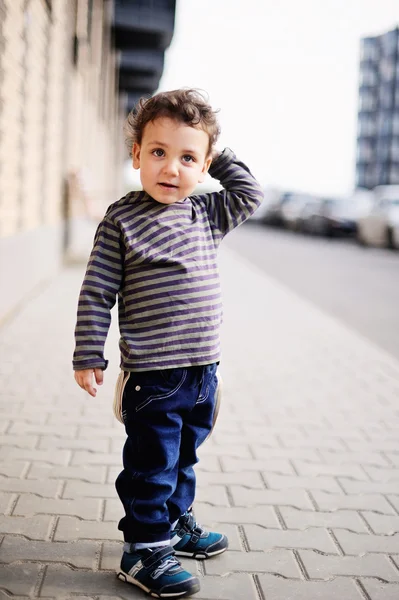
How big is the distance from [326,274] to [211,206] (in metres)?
12.5

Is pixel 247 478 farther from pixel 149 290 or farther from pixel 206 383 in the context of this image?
pixel 149 290

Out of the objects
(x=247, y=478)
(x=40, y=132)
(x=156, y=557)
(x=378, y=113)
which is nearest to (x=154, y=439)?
(x=156, y=557)

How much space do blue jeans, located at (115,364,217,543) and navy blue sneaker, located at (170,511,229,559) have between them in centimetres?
23

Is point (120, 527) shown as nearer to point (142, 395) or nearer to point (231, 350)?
point (142, 395)

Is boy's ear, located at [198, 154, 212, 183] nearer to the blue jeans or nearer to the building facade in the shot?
the blue jeans

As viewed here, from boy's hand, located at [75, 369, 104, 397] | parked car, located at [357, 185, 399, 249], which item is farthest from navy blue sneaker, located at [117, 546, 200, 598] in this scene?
parked car, located at [357, 185, 399, 249]

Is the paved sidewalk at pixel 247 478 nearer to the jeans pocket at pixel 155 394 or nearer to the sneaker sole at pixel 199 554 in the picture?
the sneaker sole at pixel 199 554

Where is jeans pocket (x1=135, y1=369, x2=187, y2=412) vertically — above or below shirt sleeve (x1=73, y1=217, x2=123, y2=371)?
below

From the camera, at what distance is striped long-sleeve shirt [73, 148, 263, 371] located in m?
2.72

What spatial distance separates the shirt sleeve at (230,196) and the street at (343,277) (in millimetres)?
4866

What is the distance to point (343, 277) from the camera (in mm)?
14766

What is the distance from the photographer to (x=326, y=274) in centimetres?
1524

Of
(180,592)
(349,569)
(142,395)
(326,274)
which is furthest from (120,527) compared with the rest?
(326,274)

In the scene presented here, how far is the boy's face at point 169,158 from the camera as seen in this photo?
271cm
